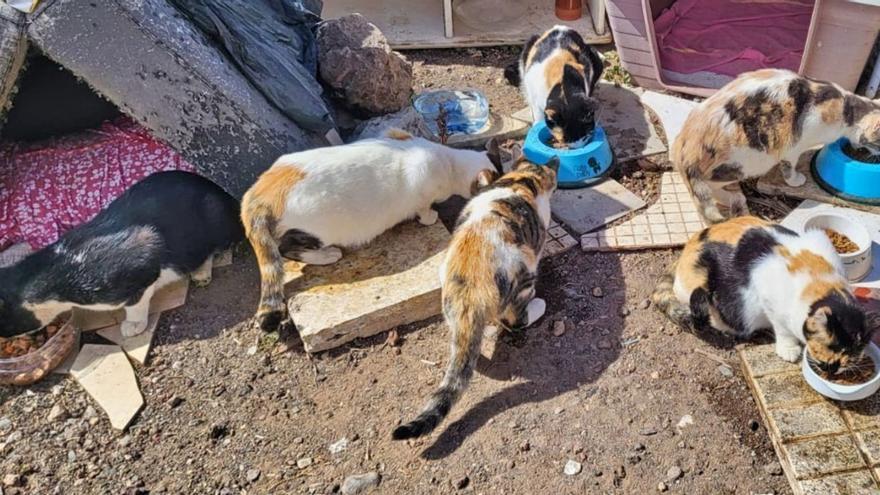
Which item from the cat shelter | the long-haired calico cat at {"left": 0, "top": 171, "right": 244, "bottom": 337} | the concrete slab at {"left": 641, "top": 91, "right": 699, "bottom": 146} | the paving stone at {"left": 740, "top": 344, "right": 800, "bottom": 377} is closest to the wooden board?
the concrete slab at {"left": 641, "top": 91, "right": 699, "bottom": 146}

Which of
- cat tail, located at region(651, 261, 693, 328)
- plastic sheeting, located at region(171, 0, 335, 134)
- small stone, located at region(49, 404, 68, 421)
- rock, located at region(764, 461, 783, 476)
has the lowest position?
rock, located at region(764, 461, 783, 476)

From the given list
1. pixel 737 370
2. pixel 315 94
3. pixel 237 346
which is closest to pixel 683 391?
pixel 737 370

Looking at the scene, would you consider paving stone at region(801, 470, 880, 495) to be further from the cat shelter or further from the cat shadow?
the cat shelter

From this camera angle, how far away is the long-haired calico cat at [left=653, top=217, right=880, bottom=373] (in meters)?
3.71

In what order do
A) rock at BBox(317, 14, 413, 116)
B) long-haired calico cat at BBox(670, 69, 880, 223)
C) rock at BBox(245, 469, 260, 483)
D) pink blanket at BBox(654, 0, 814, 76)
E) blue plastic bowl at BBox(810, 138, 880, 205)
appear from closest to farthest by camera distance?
rock at BBox(245, 469, 260, 483), long-haired calico cat at BBox(670, 69, 880, 223), blue plastic bowl at BBox(810, 138, 880, 205), rock at BBox(317, 14, 413, 116), pink blanket at BBox(654, 0, 814, 76)

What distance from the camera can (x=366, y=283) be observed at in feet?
15.8

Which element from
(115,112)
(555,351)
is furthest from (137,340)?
(555,351)

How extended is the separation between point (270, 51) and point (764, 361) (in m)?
3.96

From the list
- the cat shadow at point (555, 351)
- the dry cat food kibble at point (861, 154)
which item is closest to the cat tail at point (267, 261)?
the cat shadow at point (555, 351)

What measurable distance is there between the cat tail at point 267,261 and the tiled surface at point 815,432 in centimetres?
272

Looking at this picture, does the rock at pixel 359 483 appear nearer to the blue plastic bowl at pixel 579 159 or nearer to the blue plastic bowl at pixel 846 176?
the blue plastic bowl at pixel 579 159

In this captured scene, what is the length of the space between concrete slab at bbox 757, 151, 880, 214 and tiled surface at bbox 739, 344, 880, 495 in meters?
1.64

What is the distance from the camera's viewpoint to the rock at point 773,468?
377cm

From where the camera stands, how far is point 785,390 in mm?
4000
